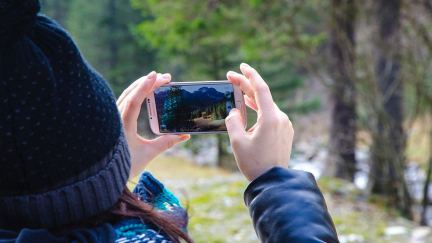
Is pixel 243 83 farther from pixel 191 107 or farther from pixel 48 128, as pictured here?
pixel 48 128

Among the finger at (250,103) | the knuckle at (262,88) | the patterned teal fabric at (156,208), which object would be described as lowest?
the patterned teal fabric at (156,208)

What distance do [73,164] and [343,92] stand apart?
6.60m

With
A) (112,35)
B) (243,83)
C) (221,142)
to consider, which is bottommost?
(221,142)

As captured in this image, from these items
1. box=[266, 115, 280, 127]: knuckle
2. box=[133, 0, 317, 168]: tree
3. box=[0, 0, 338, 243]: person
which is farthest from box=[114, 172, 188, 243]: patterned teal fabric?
box=[133, 0, 317, 168]: tree

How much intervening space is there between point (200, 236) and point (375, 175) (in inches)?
117

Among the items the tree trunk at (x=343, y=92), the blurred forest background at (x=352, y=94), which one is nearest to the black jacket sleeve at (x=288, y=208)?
the blurred forest background at (x=352, y=94)

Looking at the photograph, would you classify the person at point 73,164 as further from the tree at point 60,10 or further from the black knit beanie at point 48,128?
the tree at point 60,10

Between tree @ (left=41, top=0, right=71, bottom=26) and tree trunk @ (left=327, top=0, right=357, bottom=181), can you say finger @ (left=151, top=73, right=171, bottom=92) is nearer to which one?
tree trunk @ (left=327, top=0, right=357, bottom=181)

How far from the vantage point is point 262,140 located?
1.11m

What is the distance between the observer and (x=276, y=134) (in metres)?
1.12

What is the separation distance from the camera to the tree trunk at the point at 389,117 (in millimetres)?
6750

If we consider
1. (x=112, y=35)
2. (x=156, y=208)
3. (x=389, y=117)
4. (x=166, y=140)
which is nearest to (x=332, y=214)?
(x=389, y=117)

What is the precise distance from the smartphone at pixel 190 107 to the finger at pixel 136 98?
0.08 meters

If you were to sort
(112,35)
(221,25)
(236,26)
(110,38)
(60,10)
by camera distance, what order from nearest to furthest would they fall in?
(236,26) → (221,25) → (112,35) → (110,38) → (60,10)
